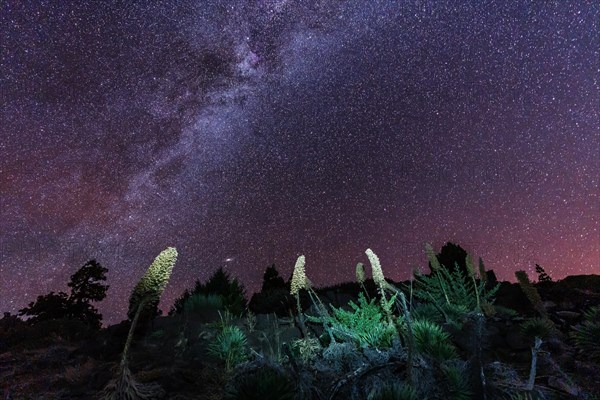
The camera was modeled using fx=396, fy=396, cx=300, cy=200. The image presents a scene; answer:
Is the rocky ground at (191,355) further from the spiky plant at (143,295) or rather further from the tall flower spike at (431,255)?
the tall flower spike at (431,255)

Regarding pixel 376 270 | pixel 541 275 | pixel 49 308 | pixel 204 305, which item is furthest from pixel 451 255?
pixel 49 308

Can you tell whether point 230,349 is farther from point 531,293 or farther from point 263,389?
point 531,293

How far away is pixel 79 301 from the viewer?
19062 millimetres

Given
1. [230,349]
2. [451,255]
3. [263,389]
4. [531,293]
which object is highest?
[451,255]

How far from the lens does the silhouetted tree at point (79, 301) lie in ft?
58.9

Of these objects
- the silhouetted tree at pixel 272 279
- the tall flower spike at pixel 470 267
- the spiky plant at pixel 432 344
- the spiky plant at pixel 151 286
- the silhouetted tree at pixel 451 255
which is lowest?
the spiky plant at pixel 432 344

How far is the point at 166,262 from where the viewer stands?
439 cm

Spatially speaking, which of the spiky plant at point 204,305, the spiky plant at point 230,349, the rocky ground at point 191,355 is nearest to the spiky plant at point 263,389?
the rocky ground at point 191,355

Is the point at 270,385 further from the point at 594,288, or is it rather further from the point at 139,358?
the point at 594,288

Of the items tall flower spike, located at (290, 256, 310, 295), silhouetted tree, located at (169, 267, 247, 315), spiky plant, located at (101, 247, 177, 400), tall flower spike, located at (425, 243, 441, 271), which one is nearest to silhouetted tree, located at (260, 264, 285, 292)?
silhouetted tree, located at (169, 267, 247, 315)

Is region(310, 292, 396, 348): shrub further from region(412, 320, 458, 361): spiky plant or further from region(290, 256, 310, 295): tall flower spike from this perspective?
region(290, 256, 310, 295): tall flower spike

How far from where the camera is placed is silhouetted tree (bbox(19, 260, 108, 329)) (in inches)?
707

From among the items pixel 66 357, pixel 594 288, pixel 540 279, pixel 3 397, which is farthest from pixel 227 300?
pixel 540 279

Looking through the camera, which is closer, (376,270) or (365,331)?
(376,270)
